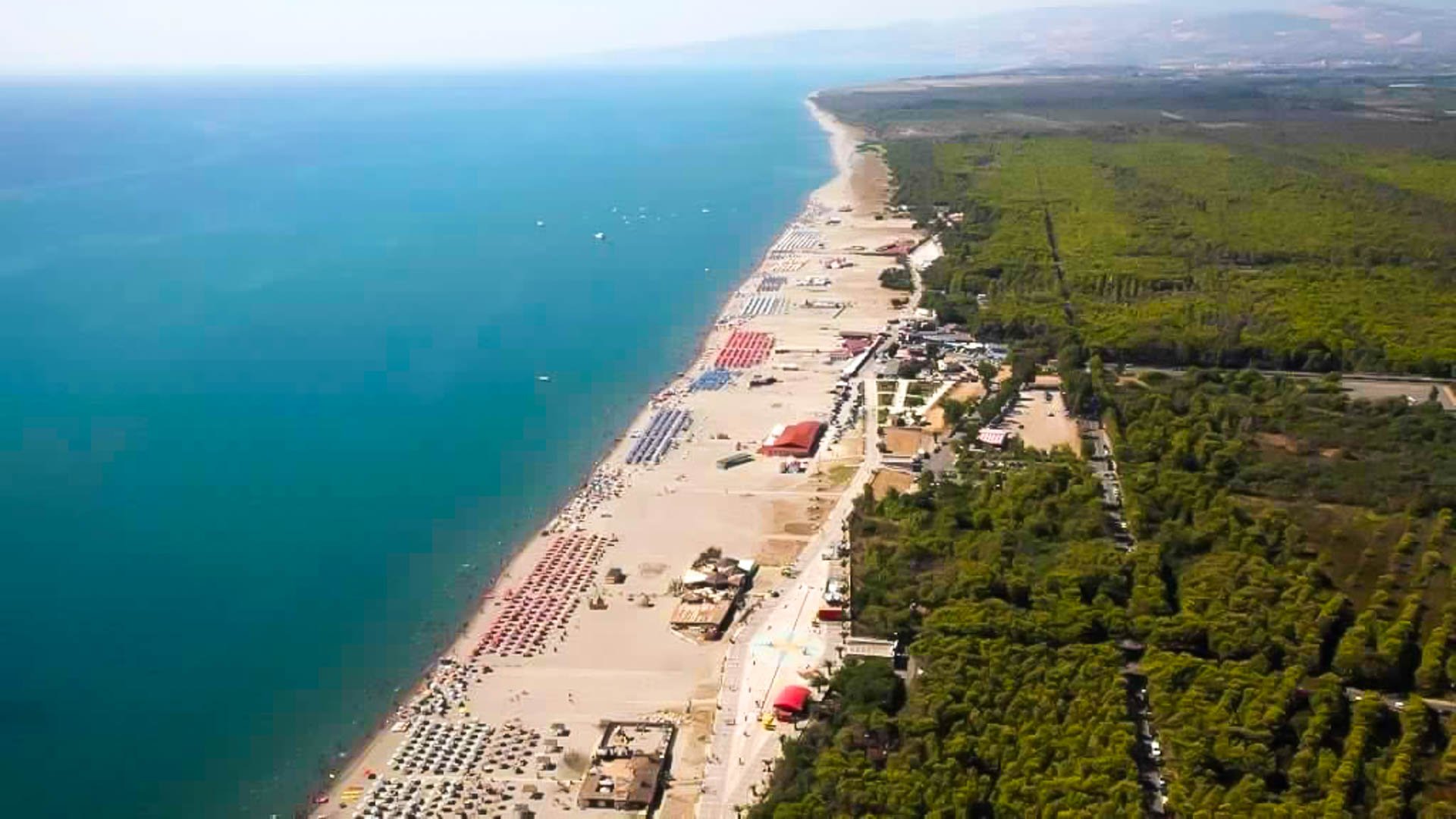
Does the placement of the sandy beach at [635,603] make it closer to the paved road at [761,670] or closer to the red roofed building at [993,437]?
the paved road at [761,670]

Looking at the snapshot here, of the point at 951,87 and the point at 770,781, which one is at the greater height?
the point at 951,87

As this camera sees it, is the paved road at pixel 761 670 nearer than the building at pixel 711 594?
Yes

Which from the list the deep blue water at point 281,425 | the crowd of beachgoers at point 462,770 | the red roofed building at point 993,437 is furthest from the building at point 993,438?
the crowd of beachgoers at point 462,770

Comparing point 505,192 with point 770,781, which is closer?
point 770,781

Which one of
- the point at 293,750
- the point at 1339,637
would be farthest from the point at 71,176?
the point at 1339,637

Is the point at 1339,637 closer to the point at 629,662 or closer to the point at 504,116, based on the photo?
the point at 629,662

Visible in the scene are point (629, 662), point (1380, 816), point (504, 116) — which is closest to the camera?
point (1380, 816)

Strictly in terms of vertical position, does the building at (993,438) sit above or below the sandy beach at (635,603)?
above
